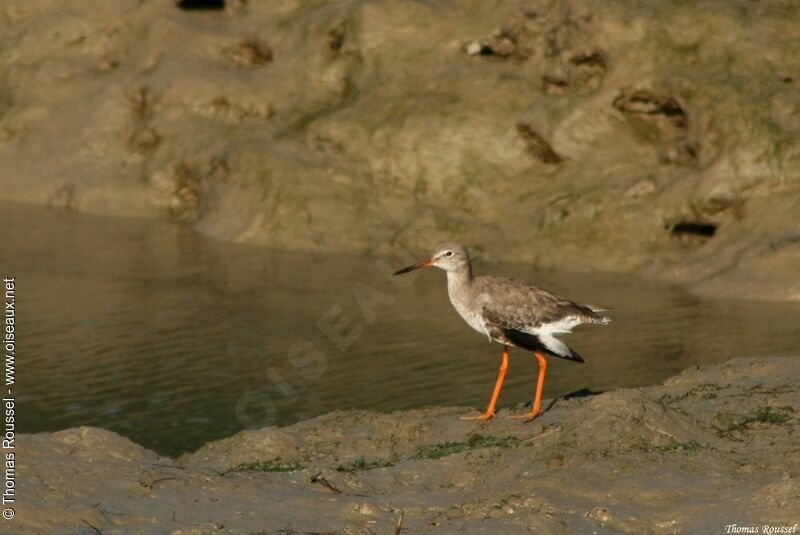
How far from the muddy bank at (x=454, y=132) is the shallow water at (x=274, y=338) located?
2.96ft

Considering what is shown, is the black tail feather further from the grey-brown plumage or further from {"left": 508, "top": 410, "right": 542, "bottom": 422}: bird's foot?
{"left": 508, "top": 410, "right": 542, "bottom": 422}: bird's foot

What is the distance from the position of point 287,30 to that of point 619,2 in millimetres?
5885

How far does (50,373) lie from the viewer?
14320mm

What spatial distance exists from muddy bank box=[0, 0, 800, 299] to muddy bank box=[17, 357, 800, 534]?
720 centimetres

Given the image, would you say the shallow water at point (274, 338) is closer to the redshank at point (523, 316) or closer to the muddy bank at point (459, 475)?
the redshank at point (523, 316)

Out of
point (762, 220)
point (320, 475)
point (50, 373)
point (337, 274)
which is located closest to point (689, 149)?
point (762, 220)

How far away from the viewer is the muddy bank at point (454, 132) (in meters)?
18.3

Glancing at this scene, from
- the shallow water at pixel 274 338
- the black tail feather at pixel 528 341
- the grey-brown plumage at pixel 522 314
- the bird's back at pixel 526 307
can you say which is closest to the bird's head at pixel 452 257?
the grey-brown plumage at pixel 522 314

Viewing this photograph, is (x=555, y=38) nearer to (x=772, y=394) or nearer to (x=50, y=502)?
(x=772, y=394)

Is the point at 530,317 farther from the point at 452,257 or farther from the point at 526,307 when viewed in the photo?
the point at 452,257

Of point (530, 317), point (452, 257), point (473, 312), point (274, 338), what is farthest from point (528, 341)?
point (274, 338)

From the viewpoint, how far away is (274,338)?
15773 millimetres

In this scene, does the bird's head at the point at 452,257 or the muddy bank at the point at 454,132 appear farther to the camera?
the muddy bank at the point at 454,132

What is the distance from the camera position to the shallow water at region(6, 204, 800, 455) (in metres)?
13.3
